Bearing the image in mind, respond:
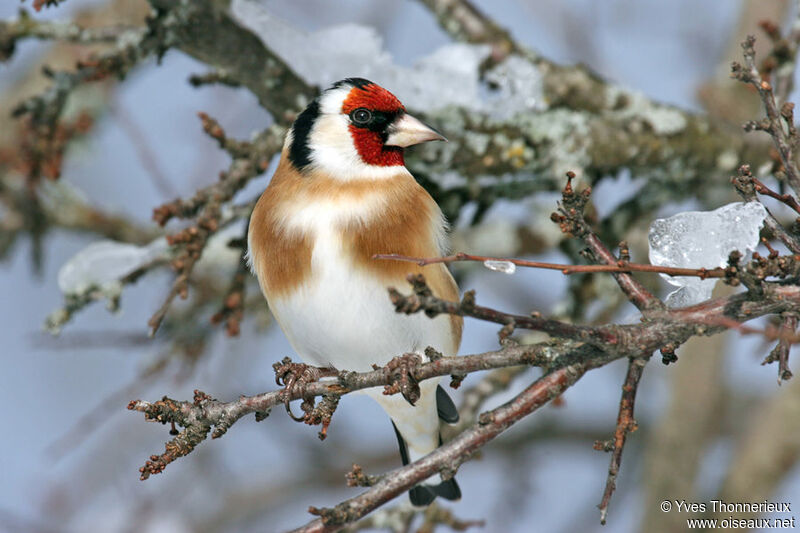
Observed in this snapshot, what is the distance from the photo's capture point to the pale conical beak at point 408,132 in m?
3.00

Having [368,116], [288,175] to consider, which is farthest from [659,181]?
[288,175]

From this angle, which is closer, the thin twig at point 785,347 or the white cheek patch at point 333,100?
the thin twig at point 785,347

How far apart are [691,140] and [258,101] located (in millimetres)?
1970

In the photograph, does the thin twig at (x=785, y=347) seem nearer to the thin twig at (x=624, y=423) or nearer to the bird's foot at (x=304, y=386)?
the thin twig at (x=624, y=423)

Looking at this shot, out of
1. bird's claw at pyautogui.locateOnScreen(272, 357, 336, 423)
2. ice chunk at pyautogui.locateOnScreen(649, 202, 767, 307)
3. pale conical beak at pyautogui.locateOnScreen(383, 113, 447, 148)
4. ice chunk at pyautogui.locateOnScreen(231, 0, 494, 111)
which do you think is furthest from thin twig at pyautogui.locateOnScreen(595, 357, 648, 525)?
ice chunk at pyautogui.locateOnScreen(231, 0, 494, 111)

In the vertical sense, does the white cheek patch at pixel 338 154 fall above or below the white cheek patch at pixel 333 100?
below

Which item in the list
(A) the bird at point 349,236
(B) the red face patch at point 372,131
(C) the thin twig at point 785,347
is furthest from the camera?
(B) the red face patch at point 372,131

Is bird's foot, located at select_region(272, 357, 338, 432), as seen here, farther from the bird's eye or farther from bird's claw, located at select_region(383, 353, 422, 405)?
the bird's eye

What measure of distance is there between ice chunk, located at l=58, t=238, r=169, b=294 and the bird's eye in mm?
999

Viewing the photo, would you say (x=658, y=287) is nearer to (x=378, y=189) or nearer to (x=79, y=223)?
(x=378, y=189)

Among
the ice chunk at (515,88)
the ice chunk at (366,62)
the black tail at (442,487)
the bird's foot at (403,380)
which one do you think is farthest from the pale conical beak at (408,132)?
the bird's foot at (403,380)

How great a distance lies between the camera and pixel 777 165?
126 inches

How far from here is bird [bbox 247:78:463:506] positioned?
2.71 meters

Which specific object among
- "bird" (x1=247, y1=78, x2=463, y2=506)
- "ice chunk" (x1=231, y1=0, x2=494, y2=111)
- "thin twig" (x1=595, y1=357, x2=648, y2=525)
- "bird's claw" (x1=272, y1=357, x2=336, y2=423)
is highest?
"ice chunk" (x1=231, y1=0, x2=494, y2=111)
